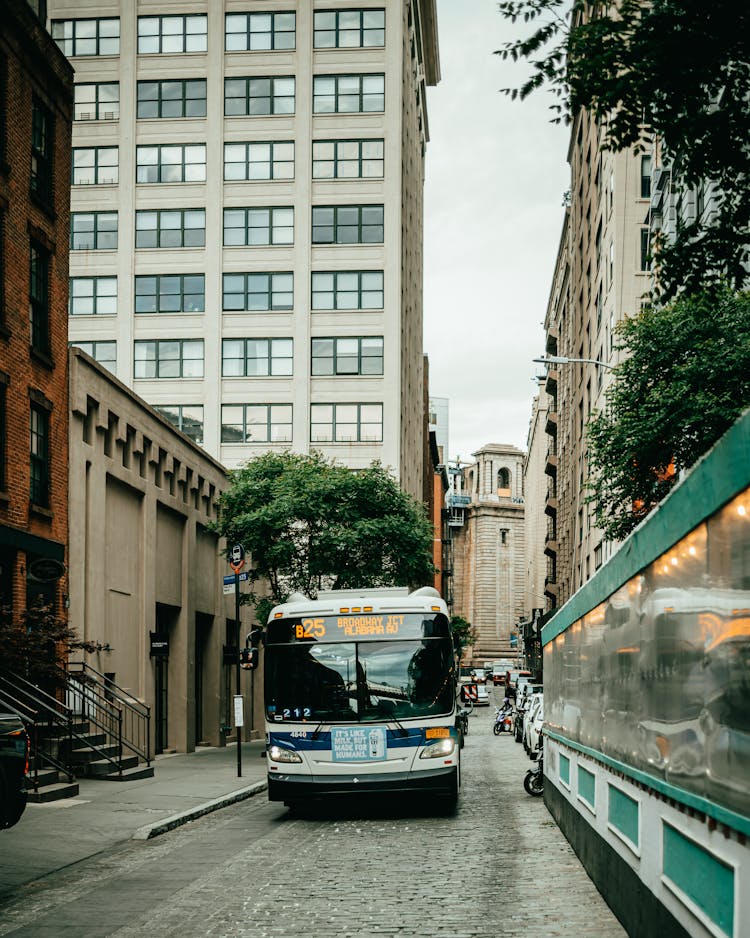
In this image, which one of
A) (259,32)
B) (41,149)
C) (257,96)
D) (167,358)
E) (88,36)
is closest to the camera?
(41,149)

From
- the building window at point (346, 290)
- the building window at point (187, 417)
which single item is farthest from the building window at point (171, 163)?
the building window at point (187, 417)

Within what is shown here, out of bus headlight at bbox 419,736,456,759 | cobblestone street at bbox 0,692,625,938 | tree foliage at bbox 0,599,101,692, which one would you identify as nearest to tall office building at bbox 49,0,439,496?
tree foliage at bbox 0,599,101,692

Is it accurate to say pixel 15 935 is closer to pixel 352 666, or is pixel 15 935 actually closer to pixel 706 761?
pixel 706 761

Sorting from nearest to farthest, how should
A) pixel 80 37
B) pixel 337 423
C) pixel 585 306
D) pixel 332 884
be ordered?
pixel 332 884, pixel 337 423, pixel 80 37, pixel 585 306

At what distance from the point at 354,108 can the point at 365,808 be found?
46.7 metres

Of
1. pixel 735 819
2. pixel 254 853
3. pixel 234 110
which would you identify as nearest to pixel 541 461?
pixel 234 110

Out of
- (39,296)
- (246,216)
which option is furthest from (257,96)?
(39,296)

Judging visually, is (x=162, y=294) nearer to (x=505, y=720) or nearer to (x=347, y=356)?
(x=347, y=356)

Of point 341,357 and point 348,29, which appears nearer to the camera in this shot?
point 341,357

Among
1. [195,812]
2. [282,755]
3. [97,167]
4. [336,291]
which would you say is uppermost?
[97,167]

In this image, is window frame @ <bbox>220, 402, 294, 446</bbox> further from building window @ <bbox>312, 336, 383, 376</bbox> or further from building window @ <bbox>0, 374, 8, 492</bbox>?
building window @ <bbox>0, 374, 8, 492</bbox>

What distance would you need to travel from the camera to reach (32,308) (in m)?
23.5

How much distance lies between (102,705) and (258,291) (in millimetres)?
35757

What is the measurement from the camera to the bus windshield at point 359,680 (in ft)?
53.9
